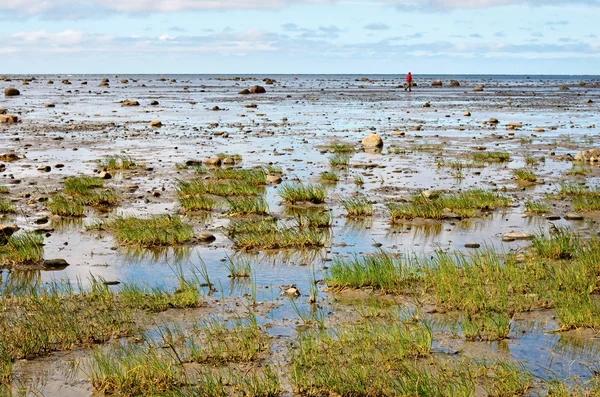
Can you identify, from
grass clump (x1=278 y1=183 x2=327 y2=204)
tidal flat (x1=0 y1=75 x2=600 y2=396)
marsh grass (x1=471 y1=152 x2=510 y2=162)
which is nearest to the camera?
tidal flat (x1=0 y1=75 x2=600 y2=396)

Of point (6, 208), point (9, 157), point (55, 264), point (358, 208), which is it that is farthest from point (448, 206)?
point (9, 157)

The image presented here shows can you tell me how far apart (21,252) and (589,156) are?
59.1 ft

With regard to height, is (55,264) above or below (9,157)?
below

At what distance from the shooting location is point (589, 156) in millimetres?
23453

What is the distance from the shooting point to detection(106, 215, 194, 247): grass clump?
41.9 ft

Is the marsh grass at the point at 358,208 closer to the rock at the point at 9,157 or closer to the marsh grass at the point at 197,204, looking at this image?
the marsh grass at the point at 197,204

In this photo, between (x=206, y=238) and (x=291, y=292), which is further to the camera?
(x=206, y=238)

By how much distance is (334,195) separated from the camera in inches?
684

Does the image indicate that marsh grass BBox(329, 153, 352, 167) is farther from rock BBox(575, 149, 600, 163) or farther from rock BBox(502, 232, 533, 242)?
rock BBox(502, 232, 533, 242)

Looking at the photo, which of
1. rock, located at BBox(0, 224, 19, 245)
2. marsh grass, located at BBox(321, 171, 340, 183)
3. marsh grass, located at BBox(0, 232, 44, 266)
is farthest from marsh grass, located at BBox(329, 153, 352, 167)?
marsh grass, located at BBox(0, 232, 44, 266)

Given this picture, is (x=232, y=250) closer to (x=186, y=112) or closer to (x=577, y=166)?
(x=577, y=166)

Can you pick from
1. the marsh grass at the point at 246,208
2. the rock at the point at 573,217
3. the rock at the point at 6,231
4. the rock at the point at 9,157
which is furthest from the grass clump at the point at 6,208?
the rock at the point at 573,217

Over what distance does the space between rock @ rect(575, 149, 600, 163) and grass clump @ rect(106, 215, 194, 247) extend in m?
14.7

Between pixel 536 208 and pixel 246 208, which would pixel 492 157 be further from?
pixel 246 208
